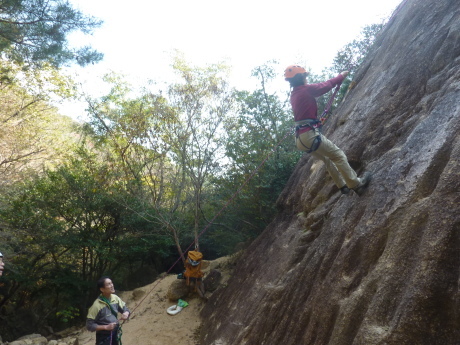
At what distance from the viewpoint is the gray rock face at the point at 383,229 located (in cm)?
259

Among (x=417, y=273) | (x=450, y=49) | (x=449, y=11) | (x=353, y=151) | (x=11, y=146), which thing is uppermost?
(x=11, y=146)

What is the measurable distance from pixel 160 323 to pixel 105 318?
5.52 metres

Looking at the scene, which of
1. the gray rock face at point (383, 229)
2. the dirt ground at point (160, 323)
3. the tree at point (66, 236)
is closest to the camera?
the gray rock face at point (383, 229)

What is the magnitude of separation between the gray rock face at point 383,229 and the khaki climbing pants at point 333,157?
11.3 inches

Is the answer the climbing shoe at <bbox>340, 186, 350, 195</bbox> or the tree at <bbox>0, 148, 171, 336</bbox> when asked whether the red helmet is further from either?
the tree at <bbox>0, 148, 171, 336</bbox>

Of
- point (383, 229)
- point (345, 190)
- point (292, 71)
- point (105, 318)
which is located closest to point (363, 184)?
point (345, 190)

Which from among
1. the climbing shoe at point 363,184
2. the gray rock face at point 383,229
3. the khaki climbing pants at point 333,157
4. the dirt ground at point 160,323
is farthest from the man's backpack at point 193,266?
the climbing shoe at point 363,184

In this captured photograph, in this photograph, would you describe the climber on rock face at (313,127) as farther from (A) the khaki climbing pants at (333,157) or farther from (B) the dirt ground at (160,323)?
(B) the dirt ground at (160,323)

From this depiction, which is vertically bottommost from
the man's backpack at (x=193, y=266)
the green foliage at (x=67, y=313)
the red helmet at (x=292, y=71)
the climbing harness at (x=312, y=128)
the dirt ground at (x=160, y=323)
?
the dirt ground at (x=160, y=323)

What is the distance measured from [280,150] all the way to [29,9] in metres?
8.52

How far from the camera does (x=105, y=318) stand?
456cm

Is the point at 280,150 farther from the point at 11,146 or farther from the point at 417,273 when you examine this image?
the point at 11,146

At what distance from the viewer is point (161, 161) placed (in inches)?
482

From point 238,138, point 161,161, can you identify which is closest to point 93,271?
point 161,161
